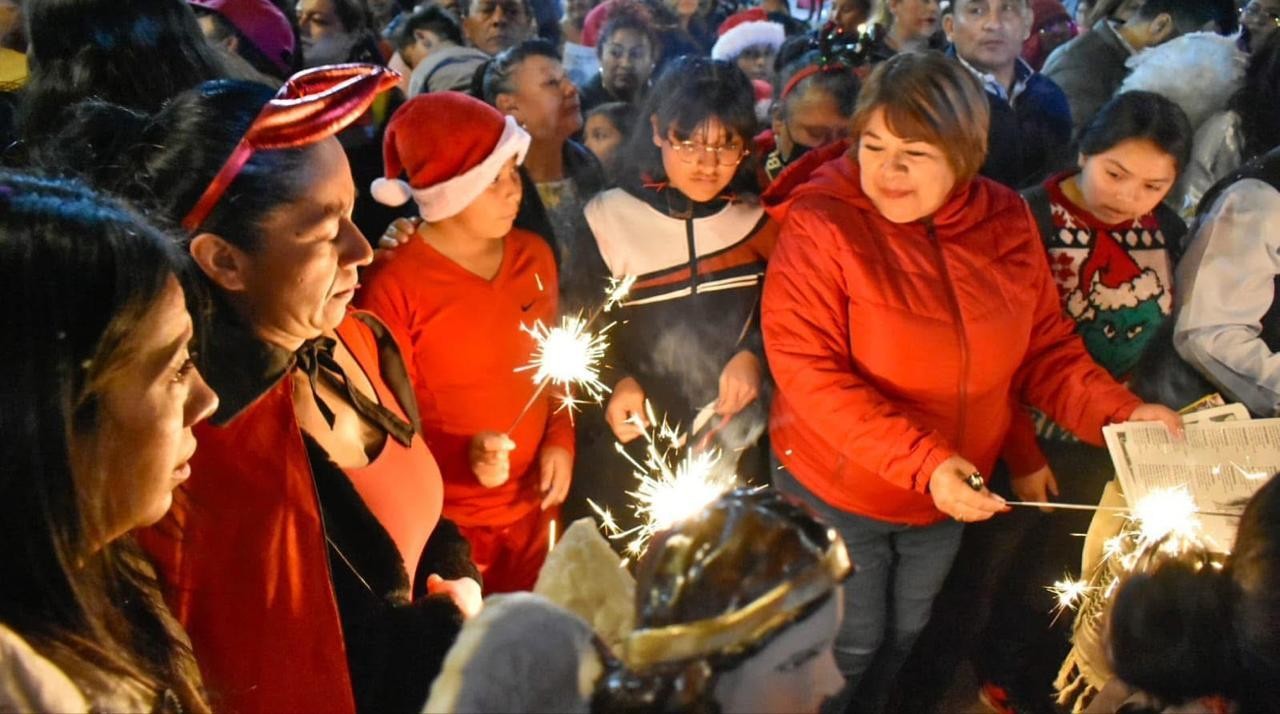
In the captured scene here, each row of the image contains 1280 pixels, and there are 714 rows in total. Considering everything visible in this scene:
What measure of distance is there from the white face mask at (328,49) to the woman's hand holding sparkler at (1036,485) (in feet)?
11.5

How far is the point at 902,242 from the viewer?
2342mm

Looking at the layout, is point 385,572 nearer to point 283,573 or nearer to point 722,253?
point 283,573

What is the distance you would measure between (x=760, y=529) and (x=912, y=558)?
1970mm

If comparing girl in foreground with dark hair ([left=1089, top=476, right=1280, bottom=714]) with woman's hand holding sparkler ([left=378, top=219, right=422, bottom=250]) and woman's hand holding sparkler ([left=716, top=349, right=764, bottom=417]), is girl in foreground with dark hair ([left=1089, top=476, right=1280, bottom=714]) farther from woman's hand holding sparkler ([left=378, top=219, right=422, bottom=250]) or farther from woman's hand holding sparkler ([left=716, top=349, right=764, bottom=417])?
woman's hand holding sparkler ([left=378, top=219, right=422, bottom=250])

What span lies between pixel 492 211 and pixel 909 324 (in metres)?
1.12

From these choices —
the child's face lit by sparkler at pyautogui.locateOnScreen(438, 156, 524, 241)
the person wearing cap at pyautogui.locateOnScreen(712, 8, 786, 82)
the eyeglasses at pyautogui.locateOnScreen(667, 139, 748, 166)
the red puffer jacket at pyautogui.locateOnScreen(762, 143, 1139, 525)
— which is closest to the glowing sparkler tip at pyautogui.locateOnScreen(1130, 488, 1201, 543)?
the red puffer jacket at pyautogui.locateOnScreen(762, 143, 1139, 525)

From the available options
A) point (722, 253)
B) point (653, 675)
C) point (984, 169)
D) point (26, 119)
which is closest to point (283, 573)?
point (653, 675)

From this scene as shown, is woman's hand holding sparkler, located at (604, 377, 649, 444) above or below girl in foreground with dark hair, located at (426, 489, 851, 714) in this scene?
below

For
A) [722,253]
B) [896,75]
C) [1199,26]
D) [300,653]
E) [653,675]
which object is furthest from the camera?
[1199,26]

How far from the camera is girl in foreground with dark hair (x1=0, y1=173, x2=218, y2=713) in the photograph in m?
0.97

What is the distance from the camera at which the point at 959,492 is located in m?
2.19

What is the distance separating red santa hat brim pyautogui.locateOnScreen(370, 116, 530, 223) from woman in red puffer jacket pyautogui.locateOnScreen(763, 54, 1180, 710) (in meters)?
0.77

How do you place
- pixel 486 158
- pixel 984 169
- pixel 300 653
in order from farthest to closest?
pixel 984 169 → pixel 486 158 → pixel 300 653

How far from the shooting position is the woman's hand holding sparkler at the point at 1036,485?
2.78 metres
